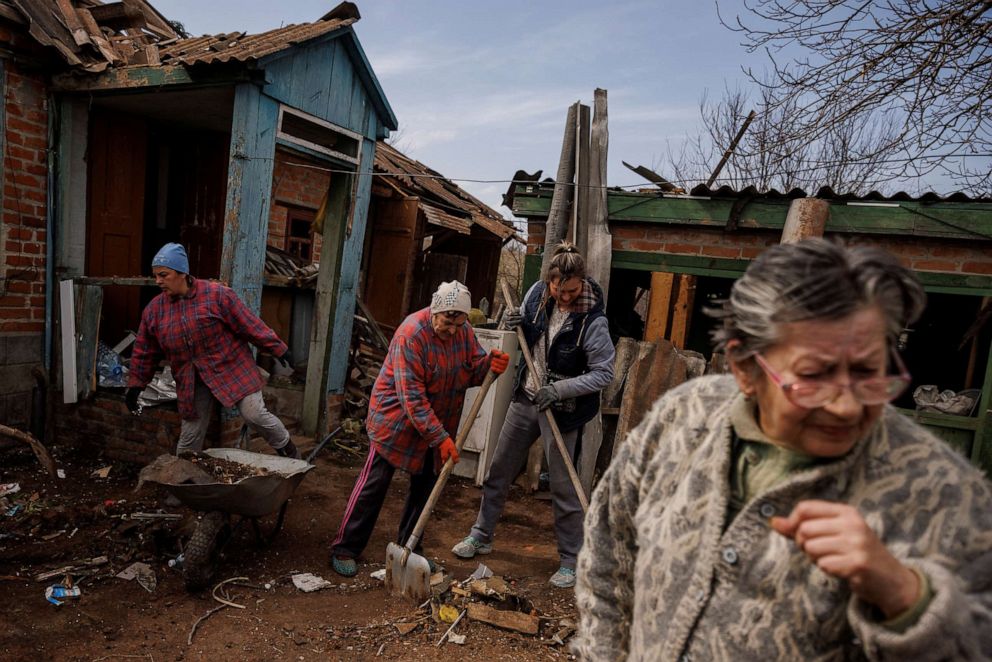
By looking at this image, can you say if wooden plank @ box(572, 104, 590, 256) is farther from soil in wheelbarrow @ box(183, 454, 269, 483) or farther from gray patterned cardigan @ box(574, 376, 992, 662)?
gray patterned cardigan @ box(574, 376, 992, 662)

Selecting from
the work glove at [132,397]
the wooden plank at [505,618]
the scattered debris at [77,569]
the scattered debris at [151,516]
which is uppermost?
the work glove at [132,397]

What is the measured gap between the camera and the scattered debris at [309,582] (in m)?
3.96

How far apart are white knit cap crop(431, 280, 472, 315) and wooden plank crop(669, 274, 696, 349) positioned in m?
2.77

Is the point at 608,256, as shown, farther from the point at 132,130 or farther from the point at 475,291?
the point at 475,291

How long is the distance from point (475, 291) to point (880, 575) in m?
12.7

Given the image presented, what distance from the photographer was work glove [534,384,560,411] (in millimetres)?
4051

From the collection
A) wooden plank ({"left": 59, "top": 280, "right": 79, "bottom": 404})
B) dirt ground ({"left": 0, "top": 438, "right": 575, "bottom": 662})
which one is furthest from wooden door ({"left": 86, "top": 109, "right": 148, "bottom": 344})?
dirt ground ({"left": 0, "top": 438, "right": 575, "bottom": 662})

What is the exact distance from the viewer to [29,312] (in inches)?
219

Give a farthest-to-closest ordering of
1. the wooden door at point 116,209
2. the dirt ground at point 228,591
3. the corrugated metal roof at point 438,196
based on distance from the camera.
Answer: the corrugated metal roof at point 438,196, the wooden door at point 116,209, the dirt ground at point 228,591

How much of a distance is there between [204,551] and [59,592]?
821 millimetres

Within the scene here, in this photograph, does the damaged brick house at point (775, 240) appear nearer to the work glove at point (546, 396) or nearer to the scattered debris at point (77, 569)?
the work glove at point (546, 396)

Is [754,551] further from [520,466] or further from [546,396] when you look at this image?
[520,466]

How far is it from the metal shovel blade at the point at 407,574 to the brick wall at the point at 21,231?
403 centimetres

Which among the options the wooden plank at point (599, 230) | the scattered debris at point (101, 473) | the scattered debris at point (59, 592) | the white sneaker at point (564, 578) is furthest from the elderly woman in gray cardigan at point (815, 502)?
the scattered debris at point (101, 473)
